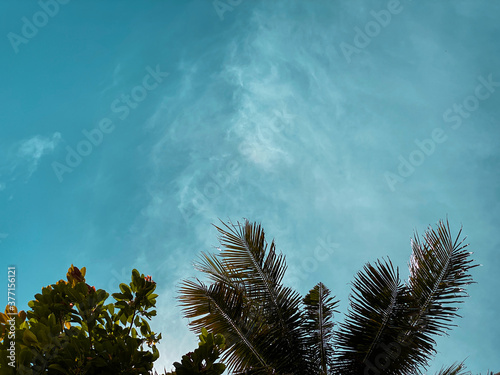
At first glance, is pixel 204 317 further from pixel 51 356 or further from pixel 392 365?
pixel 51 356

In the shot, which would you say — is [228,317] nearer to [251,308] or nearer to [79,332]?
[251,308]

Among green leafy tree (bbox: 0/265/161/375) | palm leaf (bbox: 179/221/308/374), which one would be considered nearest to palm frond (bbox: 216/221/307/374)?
palm leaf (bbox: 179/221/308/374)

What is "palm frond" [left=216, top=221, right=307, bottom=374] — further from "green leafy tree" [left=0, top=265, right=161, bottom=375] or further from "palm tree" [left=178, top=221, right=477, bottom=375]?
"green leafy tree" [left=0, top=265, right=161, bottom=375]

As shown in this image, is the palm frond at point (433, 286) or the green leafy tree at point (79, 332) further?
the palm frond at point (433, 286)

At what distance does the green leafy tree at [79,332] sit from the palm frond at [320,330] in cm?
346

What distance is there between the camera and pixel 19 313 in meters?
3.76

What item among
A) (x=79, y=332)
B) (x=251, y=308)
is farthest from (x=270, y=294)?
(x=79, y=332)

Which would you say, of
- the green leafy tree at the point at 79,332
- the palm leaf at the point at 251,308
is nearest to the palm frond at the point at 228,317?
the palm leaf at the point at 251,308

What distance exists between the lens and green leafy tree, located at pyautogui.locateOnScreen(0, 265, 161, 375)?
3.01m

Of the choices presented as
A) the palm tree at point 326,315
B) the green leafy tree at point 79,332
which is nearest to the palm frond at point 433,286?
the palm tree at point 326,315

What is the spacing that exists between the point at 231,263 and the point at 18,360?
4549 millimetres

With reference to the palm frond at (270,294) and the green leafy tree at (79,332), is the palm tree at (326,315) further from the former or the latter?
the green leafy tree at (79,332)

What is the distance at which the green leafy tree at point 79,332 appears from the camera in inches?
118

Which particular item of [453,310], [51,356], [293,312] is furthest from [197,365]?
[453,310]
